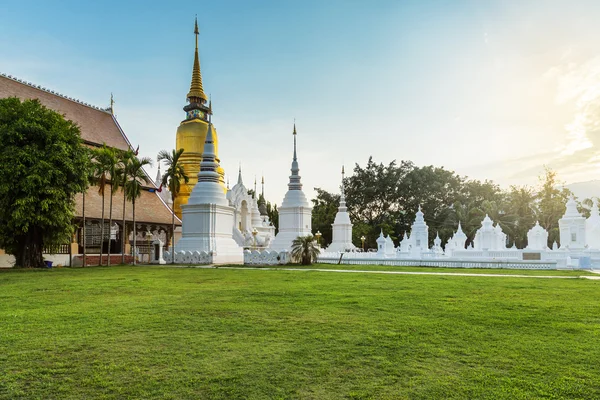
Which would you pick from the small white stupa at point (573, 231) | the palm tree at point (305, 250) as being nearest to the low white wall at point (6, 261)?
the palm tree at point (305, 250)

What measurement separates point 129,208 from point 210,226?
22.5 feet

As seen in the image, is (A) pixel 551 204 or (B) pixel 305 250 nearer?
(B) pixel 305 250

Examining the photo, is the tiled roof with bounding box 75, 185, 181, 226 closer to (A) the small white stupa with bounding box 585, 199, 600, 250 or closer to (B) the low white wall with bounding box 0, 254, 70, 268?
(B) the low white wall with bounding box 0, 254, 70, 268

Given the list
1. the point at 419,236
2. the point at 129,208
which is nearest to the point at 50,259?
the point at 129,208

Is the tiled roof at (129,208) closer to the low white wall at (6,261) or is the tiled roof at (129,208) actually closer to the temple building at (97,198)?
the temple building at (97,198)

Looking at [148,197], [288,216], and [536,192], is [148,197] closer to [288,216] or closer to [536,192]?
[288,216]

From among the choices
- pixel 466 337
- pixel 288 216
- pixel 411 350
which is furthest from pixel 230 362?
pixel 288 216

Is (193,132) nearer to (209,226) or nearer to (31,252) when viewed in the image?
(209,226)

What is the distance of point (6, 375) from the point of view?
4.24 meters

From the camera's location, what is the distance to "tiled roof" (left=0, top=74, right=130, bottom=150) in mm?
27000

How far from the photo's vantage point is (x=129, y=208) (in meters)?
28.6

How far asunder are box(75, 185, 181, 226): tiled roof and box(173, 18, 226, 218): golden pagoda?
3906mm

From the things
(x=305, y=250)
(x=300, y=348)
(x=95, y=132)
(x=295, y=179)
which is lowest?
(x=300, y=348)

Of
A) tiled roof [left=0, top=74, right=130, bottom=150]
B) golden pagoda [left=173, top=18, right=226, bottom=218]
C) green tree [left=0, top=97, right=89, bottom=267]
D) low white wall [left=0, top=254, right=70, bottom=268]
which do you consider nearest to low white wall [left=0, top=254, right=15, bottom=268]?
low white wall [left=0, top=254, right=70, bottom=268]
